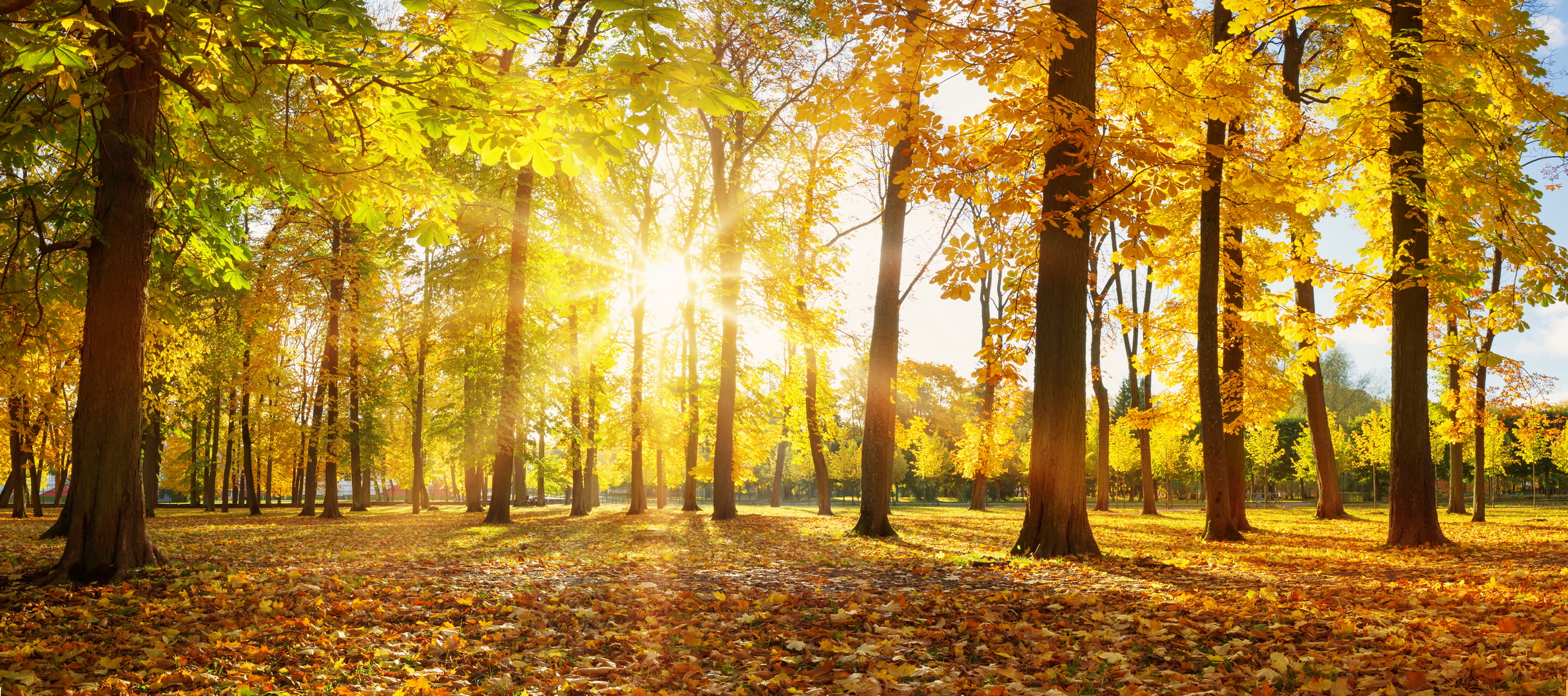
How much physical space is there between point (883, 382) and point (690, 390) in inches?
365

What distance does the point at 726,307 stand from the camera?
18438mm

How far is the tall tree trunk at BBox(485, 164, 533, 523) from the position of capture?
51.3 feet

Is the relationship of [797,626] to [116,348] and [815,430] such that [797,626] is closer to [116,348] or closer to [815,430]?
[116,348]

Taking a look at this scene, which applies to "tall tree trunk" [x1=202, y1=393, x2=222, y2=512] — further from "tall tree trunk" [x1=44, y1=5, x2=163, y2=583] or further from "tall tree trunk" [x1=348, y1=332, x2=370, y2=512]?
"tall tree trunk" [x1=44, y1=5, x2=163, y2=583]

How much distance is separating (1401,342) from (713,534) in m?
10.6

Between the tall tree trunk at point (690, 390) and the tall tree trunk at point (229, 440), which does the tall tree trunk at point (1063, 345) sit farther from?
the tall tree trunk at point (229, 440)

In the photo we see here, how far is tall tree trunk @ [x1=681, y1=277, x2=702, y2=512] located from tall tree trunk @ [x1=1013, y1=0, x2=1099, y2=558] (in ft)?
43.8

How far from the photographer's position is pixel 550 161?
527 centimetres

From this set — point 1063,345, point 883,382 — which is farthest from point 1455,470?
point 1063,345

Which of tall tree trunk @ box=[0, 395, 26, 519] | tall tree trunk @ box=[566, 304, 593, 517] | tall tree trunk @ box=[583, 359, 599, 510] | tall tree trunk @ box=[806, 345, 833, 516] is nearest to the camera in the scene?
tall tree trunk @ box=[0, 395, 26, 519]

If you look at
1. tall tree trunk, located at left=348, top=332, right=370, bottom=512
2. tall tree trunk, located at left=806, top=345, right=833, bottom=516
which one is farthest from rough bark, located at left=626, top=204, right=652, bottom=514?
tall tree trunk, located at left=348, top=332, right=370, bottom=512

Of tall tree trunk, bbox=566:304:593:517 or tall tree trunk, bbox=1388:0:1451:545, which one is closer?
tall tree trunk, bbox=1388:0:1451:545

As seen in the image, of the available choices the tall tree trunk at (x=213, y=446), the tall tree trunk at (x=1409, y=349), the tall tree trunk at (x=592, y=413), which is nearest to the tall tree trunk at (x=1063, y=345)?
the tall tree trunk at (x=1409, y=349)

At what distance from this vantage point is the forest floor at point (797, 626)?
3.82 m
